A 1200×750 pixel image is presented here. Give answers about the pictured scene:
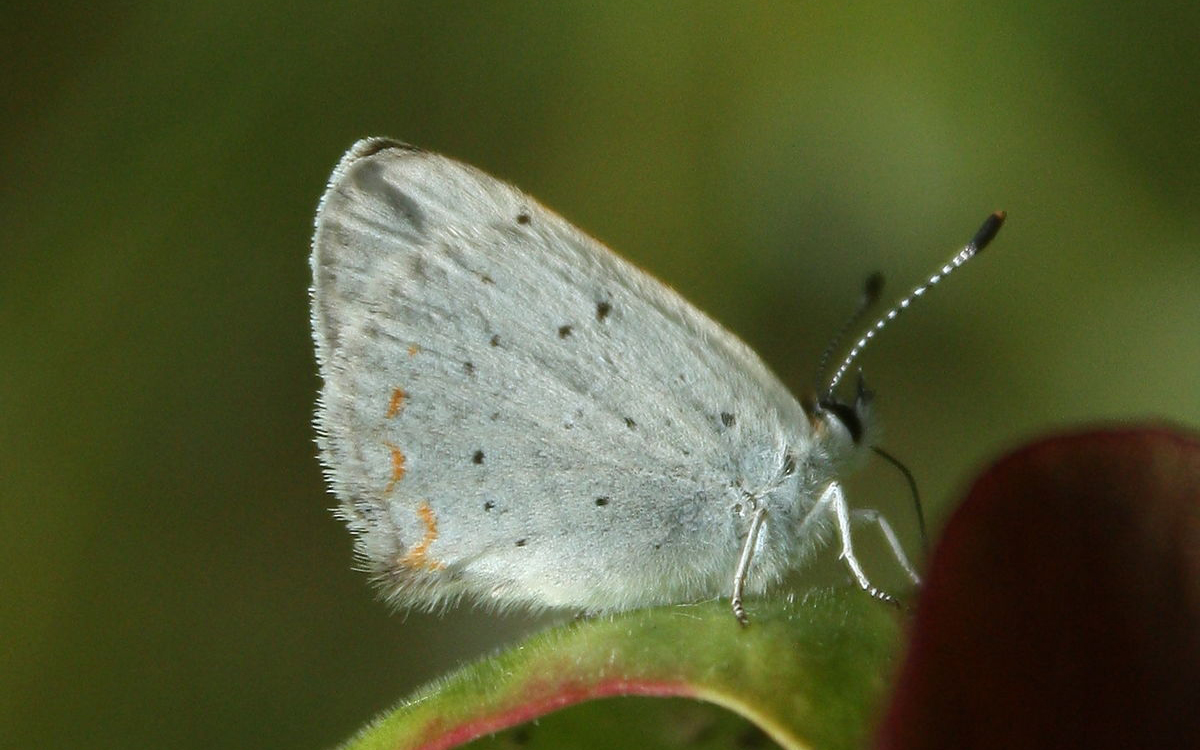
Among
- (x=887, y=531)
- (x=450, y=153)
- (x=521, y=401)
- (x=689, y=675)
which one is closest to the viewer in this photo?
(x=689, y=675)

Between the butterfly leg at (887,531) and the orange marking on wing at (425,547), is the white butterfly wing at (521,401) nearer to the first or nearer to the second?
the orange marking on wing at (425,547)

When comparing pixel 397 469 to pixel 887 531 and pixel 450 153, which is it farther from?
pixel 450 153

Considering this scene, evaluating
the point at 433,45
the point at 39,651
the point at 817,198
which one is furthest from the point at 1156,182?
the point at 39,651

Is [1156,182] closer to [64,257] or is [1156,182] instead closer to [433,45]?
[433,45]

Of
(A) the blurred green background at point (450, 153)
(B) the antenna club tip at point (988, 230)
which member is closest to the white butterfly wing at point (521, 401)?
(B) the antenna club tip at point (988, 230)

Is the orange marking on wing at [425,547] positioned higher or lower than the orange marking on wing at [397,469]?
lower

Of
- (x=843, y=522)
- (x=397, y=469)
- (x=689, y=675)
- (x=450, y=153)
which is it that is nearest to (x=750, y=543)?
(x=843, y=522)
